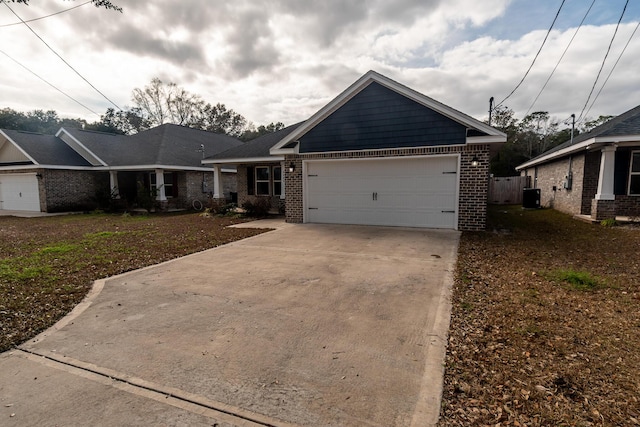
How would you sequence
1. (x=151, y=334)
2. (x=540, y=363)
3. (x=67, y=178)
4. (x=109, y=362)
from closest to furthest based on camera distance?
(x=540, y=363) < (x=109, y=362) < (x=151, y=334) < (x=67, y=178)

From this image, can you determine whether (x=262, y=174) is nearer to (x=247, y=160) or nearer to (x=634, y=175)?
(x=247, y=160)

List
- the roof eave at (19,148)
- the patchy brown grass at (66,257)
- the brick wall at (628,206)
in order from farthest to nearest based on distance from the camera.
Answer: the roof eave at (19,148)
the brick wall at (628,206)
the patchy brown grass at (66,257)

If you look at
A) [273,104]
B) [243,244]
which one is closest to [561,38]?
[243,244]

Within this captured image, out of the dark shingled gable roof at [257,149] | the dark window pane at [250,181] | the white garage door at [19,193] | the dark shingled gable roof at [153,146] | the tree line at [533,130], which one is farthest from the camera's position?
the tree line at [533,130]

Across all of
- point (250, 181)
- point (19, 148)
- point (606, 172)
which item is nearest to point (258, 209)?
point (250, 181)

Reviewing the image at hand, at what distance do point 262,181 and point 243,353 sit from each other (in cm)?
1347

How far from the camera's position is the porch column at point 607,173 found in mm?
10422

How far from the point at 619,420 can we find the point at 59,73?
1937cm

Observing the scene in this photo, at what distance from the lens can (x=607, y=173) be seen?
1045 cm

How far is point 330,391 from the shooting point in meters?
2.45

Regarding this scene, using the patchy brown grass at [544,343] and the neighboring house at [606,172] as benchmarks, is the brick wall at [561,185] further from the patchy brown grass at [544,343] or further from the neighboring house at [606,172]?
the patchy brown grass at [544,343]

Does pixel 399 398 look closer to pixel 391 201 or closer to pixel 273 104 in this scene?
pixel 391 201

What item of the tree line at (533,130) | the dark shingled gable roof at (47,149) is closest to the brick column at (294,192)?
the dark shingled gable roof at (47,149)

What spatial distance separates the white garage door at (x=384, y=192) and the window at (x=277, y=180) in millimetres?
4299
